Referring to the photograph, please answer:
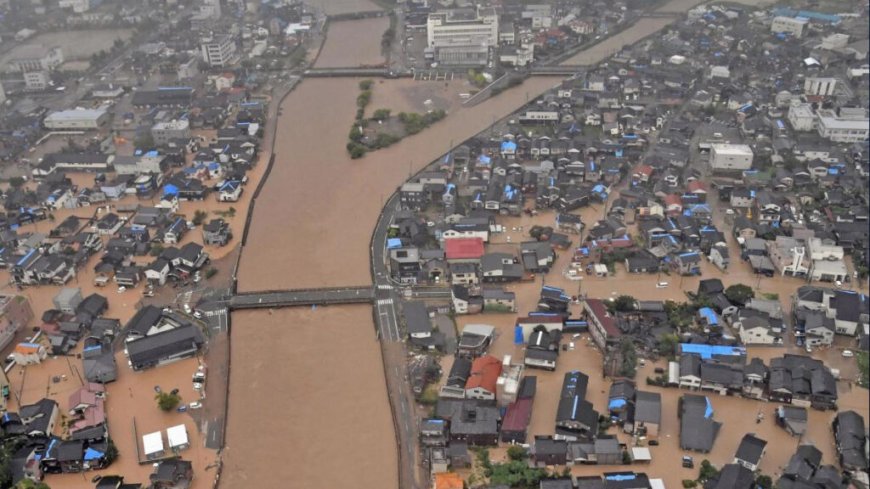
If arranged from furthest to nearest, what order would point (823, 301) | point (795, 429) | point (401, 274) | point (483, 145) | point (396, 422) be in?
point (483, 145) → point (401, 274) → point (823, 301) → point (396, 422) → point (795, 429)

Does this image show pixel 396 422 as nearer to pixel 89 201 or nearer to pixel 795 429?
pixel 795 429

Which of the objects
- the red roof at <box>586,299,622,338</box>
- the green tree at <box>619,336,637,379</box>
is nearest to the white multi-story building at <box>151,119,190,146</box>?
the red roof at <box>586,299,622,338</box>

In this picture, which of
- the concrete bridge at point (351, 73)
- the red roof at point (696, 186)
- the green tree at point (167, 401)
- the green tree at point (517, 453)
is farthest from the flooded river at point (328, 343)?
the concrete bridge at point (351, 73)

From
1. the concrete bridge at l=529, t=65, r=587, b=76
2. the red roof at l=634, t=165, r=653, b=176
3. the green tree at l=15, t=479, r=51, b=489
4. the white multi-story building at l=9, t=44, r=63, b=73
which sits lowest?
the green tree at l=15, t=479, r=51, b=489

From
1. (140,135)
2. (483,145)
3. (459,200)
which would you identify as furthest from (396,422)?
(140,135)

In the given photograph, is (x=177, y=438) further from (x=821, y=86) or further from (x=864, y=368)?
(x=821, y=86)

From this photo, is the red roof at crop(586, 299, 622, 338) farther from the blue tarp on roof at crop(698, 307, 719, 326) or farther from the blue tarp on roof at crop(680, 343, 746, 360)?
the blue tarp on roof at crop(698, 307, 719, 326)

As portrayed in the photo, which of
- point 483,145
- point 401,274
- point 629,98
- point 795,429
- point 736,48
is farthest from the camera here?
point 736,48

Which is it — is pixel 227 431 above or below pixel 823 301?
below
